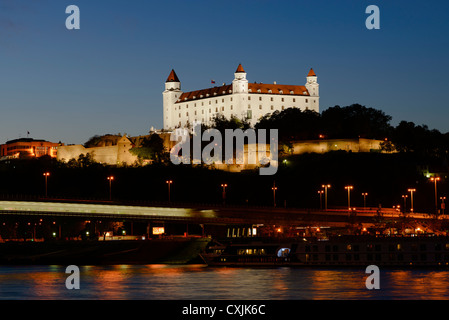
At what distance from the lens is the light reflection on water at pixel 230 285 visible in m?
60.3

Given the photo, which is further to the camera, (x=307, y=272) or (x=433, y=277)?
(x=307, y=272)

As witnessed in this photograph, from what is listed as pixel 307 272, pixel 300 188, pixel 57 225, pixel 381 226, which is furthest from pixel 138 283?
pixel 300 188

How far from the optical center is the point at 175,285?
69.1 metres

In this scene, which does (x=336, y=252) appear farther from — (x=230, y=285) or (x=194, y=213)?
(x=194, y=213)

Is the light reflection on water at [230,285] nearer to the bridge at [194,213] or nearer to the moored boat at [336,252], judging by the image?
the moored boat at [336,252]

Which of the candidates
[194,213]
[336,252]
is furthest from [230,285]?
[194,213]

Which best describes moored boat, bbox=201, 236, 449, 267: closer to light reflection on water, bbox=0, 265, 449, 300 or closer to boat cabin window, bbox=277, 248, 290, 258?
boat cabin window, bbox=277, 248, 290, 258

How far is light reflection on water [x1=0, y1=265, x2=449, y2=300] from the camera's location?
60344 millimetres

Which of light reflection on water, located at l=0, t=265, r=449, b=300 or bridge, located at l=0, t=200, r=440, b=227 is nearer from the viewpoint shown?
light reflection on water, located at l=0, t=265, r=449, b=300

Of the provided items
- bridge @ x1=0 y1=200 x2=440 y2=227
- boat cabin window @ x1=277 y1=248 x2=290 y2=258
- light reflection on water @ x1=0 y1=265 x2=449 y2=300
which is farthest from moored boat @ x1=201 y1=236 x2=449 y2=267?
bridge @ x1=0 y1=200 x2=440 y2=227

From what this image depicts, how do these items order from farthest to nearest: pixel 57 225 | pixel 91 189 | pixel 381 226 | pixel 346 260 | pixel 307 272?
pixel 91 189 → pixel 57 225 → pixel 381 226 → pixel 346 260 → pixel 307 272

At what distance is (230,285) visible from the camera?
67.8m

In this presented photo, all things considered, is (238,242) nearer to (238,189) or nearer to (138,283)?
(138,283)

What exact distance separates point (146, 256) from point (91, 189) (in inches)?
3137
